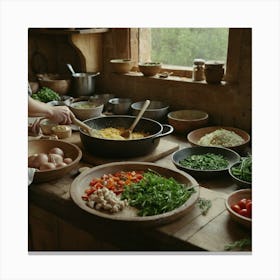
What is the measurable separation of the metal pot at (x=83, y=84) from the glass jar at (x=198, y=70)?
771 millimetres

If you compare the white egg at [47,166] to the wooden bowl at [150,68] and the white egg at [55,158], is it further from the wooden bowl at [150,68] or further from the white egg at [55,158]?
the wooden bowl at [150,68]

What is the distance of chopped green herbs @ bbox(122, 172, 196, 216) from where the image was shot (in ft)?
4.76

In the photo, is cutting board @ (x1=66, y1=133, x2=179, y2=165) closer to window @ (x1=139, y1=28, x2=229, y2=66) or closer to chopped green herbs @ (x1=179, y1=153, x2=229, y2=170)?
chopped green herbs @ (x1=179, y1=153, x2=229, y2=170)

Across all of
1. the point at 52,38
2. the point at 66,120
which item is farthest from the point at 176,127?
the point at 52,38

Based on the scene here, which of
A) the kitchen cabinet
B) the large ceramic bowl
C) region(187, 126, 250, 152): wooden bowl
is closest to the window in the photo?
the kitchen cabinet

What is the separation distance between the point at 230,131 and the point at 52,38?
1.70 metres

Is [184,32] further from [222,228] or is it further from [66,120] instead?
[222,228]

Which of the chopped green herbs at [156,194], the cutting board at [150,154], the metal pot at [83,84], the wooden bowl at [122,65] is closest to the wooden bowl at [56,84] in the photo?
the metal pot at [83,84]

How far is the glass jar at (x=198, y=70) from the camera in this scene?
8.05ft

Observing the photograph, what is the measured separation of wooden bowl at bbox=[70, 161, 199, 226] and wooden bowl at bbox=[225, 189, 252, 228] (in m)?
0.12

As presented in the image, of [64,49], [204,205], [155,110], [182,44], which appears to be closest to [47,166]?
[204,205]

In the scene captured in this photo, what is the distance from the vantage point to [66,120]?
2.05 meters

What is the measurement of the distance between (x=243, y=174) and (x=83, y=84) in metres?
1.61

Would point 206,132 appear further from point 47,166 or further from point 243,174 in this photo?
point 47,166
